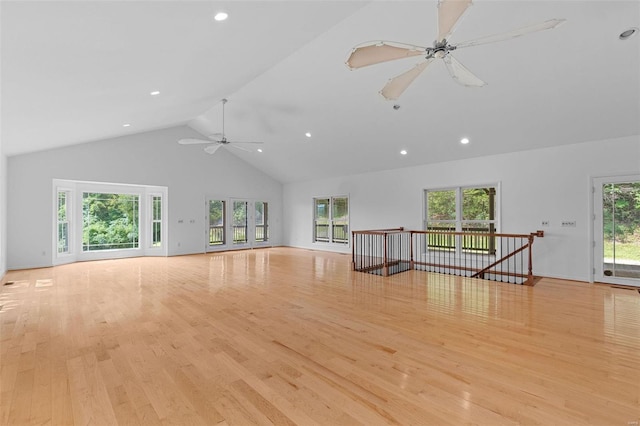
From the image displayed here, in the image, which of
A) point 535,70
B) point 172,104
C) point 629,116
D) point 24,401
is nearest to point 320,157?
point 172,104

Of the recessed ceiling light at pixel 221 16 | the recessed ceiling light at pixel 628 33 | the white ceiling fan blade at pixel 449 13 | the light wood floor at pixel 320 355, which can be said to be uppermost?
the recessed ceiling light at pixel 628 33

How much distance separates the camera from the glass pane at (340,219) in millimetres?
10102

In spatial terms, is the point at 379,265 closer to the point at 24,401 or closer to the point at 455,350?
the point at 455,350

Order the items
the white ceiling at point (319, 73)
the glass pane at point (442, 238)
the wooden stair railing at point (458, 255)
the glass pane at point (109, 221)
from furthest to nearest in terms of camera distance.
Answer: the glass pane at point (109, 221) → the glass pane at point (442, 238) → the wooden stair railing at point (458, 255) → the white ceiling at point (319, 73)

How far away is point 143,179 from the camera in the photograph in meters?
8.66

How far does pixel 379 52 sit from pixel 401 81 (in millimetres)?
601

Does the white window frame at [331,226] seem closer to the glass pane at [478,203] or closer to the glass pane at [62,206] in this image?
the glass pane at [478,203]

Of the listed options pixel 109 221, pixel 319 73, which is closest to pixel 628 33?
pixel 319 73

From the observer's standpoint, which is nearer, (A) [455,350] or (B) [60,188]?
(A) [455,350]

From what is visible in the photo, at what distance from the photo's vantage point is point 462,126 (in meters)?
5.99

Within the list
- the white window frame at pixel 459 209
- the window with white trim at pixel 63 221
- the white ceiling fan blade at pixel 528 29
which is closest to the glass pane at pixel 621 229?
the white window frame at pixel 459 209

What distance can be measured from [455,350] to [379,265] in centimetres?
444

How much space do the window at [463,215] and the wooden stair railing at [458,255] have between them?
0.08 feet

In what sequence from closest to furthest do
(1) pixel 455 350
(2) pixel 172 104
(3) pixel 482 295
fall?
(1) pixel 455 350 → (3) pixel 482 295 → (2) pixel 172 104
